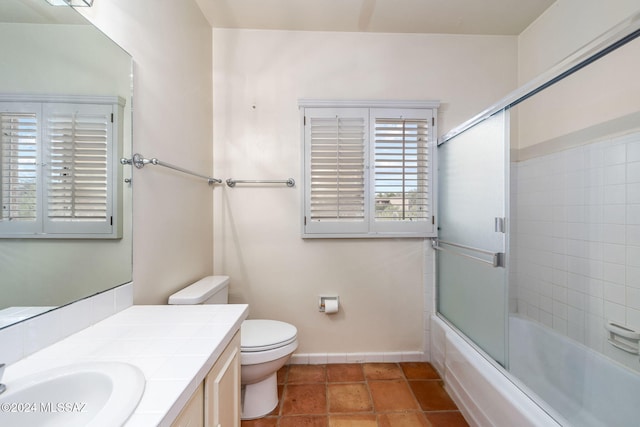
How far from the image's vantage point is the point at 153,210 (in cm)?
121

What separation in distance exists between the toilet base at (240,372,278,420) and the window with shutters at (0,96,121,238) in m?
1.10

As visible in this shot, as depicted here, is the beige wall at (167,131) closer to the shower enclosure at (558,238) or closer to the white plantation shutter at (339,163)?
the white plantation shutter at (339,163)

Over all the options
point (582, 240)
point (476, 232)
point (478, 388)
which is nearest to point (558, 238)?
point (582, 240)

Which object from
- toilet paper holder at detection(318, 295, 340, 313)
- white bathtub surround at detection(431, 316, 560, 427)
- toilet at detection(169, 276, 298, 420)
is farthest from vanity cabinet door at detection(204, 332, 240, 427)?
white bathtub surround at detection(431, 316, 560, 427)

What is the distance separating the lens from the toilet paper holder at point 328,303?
184 cm

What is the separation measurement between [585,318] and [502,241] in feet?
2.52

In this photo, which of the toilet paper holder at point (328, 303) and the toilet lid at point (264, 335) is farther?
the toilet paper holder at point (328, 303)

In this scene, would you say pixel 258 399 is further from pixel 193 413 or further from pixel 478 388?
pixel 478 388

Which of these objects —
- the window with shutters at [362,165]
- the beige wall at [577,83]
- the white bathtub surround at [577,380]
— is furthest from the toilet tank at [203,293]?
the beige wall at [577,83]

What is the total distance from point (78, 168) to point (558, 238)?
247 centimetres

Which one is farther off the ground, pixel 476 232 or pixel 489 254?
pixel 476 232

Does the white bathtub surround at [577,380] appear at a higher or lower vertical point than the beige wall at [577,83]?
lower

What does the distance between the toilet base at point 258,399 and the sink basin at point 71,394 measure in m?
1.01

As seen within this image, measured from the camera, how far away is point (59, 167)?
0.77m
